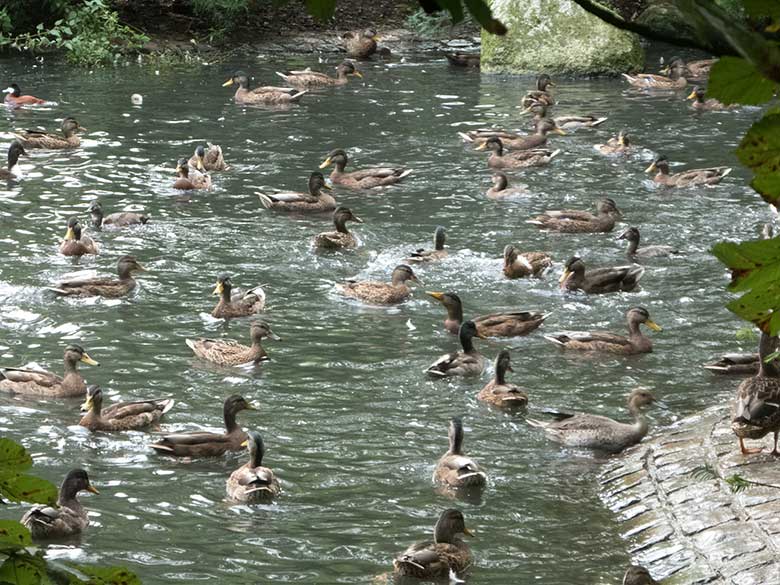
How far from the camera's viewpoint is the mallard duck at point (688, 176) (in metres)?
18.3

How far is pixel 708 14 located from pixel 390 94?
80.6ft

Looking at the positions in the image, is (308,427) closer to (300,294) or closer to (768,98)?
(300,294)

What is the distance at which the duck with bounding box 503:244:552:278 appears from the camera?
15.0 m

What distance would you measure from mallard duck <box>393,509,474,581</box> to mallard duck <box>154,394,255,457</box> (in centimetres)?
235

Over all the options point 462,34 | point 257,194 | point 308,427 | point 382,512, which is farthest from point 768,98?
point 462,34

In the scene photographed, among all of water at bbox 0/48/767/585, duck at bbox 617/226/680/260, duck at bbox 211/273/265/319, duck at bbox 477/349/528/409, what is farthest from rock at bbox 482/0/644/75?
duck at bbox 477/349/528/409

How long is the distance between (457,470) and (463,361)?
109 inches

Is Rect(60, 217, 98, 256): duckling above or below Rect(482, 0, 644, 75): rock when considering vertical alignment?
below

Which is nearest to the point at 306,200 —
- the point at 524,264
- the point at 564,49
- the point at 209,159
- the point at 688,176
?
the point at 209,159

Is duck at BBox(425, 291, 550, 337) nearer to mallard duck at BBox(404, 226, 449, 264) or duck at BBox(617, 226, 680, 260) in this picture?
mallard duck at BBox(404, 226, 449, 264)

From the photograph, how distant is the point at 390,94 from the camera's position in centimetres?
2547

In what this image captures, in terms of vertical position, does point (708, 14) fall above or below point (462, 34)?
above

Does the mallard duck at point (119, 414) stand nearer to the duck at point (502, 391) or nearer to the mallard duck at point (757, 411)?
the duck at point (502, 391)

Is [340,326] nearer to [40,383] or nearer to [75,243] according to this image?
[40,383]
